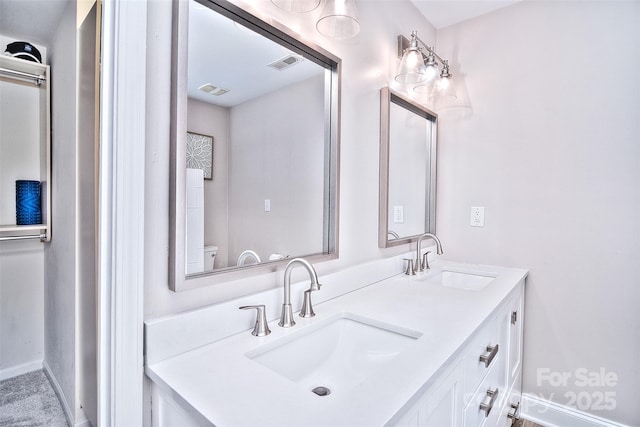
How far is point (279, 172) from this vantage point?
1.11m

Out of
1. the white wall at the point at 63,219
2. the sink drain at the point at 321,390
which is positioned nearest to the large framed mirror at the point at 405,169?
the sink drain at the point at 321,390

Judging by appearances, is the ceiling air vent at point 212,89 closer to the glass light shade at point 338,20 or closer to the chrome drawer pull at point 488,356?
the glass light shade at point 338,20

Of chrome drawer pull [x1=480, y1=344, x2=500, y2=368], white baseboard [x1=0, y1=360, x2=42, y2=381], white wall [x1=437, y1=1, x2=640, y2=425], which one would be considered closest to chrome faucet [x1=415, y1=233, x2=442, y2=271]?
white wall [x1=437, y1=1, x2=640, y2=425]

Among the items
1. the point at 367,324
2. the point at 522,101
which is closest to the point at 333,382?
the point at 367,324

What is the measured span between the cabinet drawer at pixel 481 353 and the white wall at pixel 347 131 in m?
0.54

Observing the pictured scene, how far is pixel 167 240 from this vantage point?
80 centimetres

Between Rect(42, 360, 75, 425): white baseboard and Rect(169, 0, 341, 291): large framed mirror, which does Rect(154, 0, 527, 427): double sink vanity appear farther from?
Rect(42, 360, 75, 425): white baseboard

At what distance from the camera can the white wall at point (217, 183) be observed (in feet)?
2.91

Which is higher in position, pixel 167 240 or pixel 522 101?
pixel 522 101

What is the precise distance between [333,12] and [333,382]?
1.19 meters

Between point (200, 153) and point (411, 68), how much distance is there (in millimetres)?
1174

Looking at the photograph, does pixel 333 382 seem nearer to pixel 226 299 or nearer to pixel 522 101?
pixel 226 299

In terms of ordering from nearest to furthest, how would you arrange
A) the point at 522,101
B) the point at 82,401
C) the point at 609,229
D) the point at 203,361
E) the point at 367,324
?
the point at 203,361, the point at 367,324, the point at 82,401, the point at 609,229, the point at 522,101

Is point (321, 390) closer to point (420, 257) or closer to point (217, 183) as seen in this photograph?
point (217, 183)
